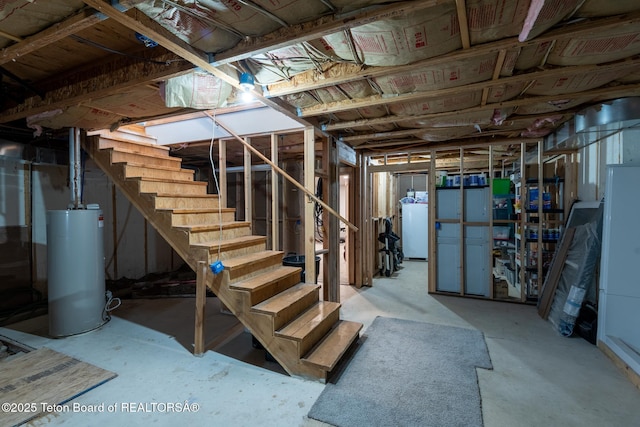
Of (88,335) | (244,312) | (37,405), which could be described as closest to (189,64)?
(244,312)

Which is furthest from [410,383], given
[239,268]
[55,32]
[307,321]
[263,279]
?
[55,32]

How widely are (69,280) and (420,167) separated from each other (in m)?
4.70

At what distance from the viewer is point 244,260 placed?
2832 mm

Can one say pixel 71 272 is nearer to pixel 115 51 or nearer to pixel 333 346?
pixel 115 51

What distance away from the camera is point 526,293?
13.7ft

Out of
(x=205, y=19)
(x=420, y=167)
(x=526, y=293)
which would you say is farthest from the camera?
(x=420, y=167)

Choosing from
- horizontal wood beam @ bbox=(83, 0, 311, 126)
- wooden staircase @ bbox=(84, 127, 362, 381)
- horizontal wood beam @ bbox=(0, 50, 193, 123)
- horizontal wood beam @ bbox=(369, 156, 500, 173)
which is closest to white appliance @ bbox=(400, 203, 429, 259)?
horizontal wood beam @ bbox=(369, 156, 500, 173)

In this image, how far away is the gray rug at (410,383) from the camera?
1885 millimetres

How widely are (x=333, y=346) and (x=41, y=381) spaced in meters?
2.29

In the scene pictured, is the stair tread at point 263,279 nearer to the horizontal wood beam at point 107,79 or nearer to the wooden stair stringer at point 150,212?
the wooden stair stringer at point 150,212

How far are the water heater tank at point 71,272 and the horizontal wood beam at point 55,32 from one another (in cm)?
180

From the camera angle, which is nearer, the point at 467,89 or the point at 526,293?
the point at 467,89

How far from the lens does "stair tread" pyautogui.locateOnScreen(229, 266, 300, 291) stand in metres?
2.51

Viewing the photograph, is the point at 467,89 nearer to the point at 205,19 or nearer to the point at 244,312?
the point at 205,19
